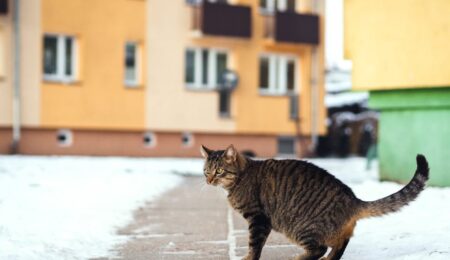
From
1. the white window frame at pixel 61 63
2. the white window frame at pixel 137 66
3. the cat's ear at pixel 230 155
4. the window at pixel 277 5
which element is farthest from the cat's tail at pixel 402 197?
the window at pixel 277 5

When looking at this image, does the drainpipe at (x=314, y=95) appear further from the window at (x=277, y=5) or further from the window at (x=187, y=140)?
the window at (x=187, y=140)

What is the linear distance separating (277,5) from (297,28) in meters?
1.41

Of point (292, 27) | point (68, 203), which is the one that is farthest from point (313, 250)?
point (292, 27)

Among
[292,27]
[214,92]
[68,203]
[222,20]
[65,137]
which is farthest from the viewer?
[292,27]

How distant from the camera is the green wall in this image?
40.1 feet

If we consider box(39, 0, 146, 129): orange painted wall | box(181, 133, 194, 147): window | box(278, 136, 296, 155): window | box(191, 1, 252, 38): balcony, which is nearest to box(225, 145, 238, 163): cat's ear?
box(39, 0, 146, 129): orange painted wall

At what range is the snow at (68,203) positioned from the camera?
23.1ft

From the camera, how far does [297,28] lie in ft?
84.0

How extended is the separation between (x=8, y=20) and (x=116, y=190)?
405 inches

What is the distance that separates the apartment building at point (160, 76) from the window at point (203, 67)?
34 millimetres

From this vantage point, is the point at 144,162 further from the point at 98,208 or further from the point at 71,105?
the point at 98,208

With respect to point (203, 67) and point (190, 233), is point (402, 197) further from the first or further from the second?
point (203, 67)

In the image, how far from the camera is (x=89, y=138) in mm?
22328

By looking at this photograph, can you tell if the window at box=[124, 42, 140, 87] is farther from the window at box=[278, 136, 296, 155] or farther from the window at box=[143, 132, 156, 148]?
the window at box=[278, 136, 296, 155]
